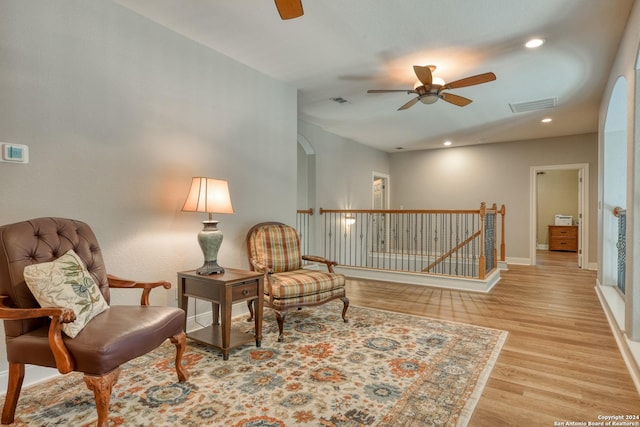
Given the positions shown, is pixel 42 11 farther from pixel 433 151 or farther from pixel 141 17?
pixel 433 151

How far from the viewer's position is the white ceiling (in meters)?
2.73

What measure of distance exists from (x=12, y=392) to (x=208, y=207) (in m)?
1.57

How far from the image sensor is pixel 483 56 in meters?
3.54

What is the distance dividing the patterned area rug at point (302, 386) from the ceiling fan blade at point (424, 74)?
2425mm

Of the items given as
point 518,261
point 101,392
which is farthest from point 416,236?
point 101,392

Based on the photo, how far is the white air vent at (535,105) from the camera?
4844 mm

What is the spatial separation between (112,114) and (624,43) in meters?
4.31

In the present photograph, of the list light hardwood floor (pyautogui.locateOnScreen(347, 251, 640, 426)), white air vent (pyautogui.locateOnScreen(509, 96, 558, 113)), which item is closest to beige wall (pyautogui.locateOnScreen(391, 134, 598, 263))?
light hardwood floor (pyautogui.locateOnScreen(347, 251, 640, 426))

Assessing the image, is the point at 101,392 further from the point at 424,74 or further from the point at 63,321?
the point at 424,74

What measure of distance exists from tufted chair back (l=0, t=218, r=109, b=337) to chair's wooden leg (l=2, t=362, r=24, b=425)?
0.17 meters

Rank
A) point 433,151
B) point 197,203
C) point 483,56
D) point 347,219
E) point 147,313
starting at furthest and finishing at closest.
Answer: point 433,151
point 347,219
point 483,56
point 197,203
point 147,313

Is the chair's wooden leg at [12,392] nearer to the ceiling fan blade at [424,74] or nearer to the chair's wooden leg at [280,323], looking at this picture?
the chair's wooden leg at [280,323]

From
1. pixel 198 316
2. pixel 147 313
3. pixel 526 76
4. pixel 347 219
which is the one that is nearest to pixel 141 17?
pixel 147 313

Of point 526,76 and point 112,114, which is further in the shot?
point 526,76
